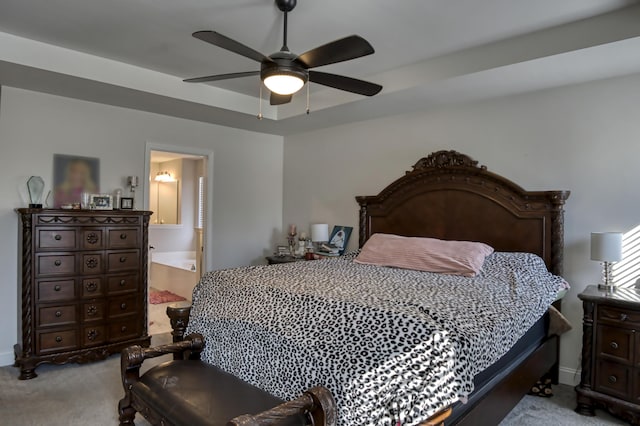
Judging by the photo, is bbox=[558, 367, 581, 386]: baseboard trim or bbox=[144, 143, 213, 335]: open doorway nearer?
bbox=[558, 367, 581, 386]: baseboard trim

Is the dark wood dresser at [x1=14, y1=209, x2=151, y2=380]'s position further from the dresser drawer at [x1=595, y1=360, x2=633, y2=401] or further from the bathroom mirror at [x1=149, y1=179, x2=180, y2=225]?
the bathroom mirror at [x1=149, y1=179, x2=180, y2=225]

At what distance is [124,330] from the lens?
371cm

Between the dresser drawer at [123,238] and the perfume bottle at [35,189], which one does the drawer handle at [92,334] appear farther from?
the perfume bottle at [35,189]

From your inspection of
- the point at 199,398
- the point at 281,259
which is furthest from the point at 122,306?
the point at 199,398

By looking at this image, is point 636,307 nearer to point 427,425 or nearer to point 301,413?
point 427,425

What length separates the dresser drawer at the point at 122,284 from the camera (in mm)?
3648

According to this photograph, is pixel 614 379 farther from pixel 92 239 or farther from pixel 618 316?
pixel 92 239

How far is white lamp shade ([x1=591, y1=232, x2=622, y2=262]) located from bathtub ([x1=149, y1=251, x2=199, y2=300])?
4747mm

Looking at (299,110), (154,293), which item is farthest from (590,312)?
(154,293)

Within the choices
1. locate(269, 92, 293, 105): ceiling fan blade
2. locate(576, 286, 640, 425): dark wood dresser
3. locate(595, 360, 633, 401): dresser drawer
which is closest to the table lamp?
locate(576, 286, 640, 425): dark wood dresser

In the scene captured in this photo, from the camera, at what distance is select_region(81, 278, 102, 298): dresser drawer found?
11.4 ft

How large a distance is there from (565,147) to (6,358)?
16.9 ft

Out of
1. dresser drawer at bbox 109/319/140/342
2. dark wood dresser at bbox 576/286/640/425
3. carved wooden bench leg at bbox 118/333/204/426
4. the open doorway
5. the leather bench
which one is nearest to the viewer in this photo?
the leather bench

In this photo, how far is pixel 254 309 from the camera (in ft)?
6.95
